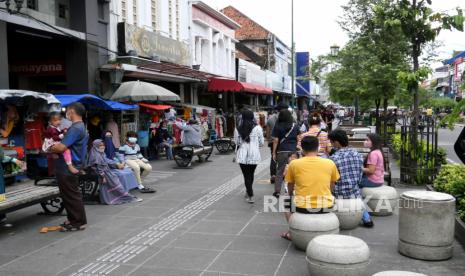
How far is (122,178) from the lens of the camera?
365 inches

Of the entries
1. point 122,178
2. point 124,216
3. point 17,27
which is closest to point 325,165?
point 124,216

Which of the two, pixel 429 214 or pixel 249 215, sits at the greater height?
pixel 429 214

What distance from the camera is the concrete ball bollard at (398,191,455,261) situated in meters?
5.36

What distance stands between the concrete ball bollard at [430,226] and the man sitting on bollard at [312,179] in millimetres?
957

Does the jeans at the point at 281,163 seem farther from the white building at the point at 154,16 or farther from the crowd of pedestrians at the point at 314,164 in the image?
the white building at the point at 154,16

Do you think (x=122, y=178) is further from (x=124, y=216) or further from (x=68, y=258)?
(x=68, y=258)

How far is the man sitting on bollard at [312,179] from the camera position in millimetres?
5438

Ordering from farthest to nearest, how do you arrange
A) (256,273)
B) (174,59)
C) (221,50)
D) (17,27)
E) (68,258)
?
(221,50) < (174,59) < (17,27) < (68,258) < (256,273)

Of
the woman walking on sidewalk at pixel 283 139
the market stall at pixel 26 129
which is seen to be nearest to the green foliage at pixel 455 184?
the woman walking on sidewalk at pixel 283 139

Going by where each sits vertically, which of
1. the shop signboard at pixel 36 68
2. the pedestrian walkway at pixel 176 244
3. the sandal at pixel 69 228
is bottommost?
the pedestrian walkway at pixel 176 244

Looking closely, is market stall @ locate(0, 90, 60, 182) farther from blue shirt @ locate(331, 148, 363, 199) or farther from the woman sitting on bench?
blue shirt @ locate(331, 148, 363, 199)

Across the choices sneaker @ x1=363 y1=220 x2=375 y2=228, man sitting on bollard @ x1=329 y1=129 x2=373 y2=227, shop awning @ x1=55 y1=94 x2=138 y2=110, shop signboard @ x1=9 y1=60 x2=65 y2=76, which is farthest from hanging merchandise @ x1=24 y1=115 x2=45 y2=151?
sneaker @ x1=363 y1=220 x2=375 y2=228

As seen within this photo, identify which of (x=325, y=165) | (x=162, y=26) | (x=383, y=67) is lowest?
(x=325, y=165)

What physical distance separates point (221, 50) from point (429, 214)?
78.0 ft
